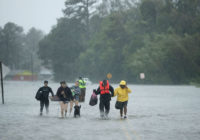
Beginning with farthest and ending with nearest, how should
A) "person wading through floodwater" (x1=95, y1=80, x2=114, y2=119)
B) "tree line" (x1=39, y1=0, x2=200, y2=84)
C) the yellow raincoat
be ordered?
1. "tree line" (x1=39, y1=0, x2=200, y2=84)
2. "person wading through floodwater" (x1=95, y1=80, x2=114, y2=119)
3. the yellow raincoat

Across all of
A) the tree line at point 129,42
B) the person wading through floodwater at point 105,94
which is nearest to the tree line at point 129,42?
the tree line at point 129,42

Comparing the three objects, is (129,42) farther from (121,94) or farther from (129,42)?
(121,94)

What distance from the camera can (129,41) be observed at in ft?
325

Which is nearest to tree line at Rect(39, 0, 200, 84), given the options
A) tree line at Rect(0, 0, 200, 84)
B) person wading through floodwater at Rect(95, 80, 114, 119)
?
tree line at Rect(0, 0, 200, 84)

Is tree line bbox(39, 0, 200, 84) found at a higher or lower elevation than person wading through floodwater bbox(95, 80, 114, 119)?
higher

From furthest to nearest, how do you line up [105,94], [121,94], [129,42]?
[129,42] → [105,94] → [121,94]

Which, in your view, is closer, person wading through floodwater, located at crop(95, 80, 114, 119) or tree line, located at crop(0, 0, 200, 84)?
person wading through floodwater, located at crop(95, 80, 114, 119)

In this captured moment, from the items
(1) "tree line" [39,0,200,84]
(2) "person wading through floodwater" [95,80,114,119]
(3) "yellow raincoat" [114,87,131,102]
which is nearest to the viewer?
(3) "yellow raincoat" [114,87,131,102]

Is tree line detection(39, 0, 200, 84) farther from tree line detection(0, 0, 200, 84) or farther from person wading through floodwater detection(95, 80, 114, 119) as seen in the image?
person wading through floodwater detection(95, 80, 114, 119)

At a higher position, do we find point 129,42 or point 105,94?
point 129,42

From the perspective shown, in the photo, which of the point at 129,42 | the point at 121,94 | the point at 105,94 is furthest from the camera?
the point at 129,42

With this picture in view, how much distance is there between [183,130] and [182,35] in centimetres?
7279

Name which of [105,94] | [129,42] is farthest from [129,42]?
[105,94]

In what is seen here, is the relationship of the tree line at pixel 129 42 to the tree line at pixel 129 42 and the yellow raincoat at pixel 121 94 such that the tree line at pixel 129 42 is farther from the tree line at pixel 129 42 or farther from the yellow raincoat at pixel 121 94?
the yellow raincoat at pixel 121 94
